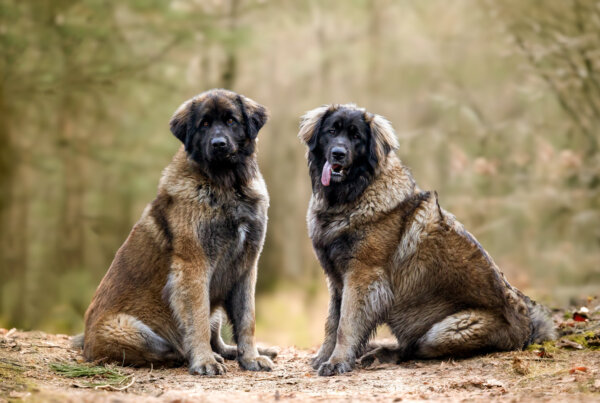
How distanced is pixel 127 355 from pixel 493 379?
3.00m

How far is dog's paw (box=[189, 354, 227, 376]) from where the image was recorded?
5020 mm

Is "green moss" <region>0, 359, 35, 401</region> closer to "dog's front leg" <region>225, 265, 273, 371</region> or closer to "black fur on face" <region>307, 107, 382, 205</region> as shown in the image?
"dog's front leg" <region>225, 265, 273, 371</region>

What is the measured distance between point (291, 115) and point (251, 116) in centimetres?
620

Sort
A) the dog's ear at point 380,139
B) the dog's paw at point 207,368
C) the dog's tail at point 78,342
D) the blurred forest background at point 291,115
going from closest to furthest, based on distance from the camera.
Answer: the dog's paw at point 207,368, the dog's ear at point 380,139, the dog's tail at point 78,342, the blurred forest background at point 291,115

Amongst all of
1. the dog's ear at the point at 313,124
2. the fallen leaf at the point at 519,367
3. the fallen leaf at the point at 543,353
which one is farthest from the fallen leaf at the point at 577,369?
the dog's ear at the point at 313,124

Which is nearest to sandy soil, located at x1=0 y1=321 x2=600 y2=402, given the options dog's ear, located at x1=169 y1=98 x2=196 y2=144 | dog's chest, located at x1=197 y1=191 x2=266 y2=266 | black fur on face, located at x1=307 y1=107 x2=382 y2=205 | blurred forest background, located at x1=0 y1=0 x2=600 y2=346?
dog's chest, located at x1=197 y1=191 x2=266 y2=266

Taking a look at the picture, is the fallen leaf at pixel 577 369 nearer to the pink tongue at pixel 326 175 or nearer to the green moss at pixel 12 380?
the pink tongue at pixel 326 175

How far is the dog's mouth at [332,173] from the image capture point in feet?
17.6

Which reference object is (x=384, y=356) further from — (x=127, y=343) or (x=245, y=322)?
(x=127, y=343)

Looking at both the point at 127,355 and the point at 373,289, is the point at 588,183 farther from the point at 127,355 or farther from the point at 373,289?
the point at 127,355

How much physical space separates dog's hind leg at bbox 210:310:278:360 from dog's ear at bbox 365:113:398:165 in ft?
6.96

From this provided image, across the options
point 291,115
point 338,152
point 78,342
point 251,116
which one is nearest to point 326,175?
point 338,152

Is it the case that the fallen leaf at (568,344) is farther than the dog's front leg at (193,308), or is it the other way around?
the fallen leaf at (568,344)

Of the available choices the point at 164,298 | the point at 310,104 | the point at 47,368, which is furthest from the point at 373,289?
the point at 310,104
